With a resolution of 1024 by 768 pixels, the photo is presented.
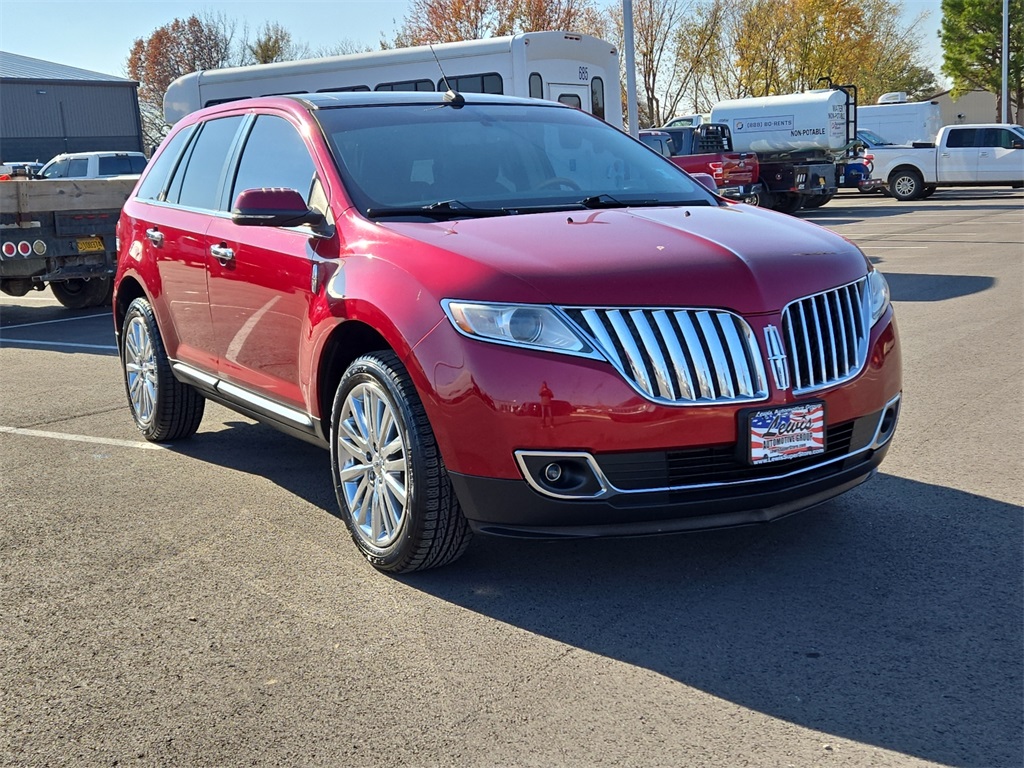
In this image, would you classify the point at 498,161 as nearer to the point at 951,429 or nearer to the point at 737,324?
the point at 737,324

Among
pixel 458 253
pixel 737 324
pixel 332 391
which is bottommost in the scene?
pixel 332 391

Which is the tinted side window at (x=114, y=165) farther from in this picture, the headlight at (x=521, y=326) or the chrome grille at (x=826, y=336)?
the chrome grille at (x=826, y=336)

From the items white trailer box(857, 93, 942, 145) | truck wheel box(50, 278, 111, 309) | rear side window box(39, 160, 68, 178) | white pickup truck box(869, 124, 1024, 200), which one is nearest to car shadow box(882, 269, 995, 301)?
truck wheel box(50, 278, 111, 309)

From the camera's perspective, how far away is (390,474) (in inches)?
166

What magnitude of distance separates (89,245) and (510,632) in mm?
10815

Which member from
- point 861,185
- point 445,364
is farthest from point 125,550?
point 861,185

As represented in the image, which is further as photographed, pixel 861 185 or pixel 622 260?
pixel 861 185

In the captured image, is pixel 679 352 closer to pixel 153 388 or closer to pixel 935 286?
pixel 153 388

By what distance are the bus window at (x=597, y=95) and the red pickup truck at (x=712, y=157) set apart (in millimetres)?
1143

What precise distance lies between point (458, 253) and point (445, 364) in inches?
16.1

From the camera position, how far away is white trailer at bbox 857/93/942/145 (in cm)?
3559

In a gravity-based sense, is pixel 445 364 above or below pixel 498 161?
below

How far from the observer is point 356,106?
5258mm

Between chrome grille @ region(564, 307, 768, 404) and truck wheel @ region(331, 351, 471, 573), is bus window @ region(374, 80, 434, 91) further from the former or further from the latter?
chrome grille @ region(564, 307, 768, 404)
